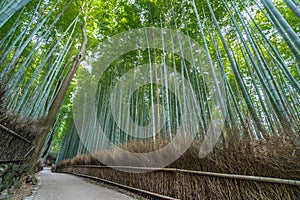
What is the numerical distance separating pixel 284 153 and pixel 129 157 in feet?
9.42

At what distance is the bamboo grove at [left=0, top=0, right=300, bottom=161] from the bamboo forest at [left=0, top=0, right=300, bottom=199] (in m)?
0.02

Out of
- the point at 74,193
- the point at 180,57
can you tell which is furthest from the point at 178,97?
the point at 74,193

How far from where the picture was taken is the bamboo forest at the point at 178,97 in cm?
164

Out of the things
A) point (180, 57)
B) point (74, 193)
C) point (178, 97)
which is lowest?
point (74, 193)

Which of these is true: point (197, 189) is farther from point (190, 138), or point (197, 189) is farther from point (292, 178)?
point (292, 178)

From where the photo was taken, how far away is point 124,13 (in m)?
5.62

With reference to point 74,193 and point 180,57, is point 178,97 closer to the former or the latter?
point 180,57

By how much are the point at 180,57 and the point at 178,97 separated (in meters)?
1.07

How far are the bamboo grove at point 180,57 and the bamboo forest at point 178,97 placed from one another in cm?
2

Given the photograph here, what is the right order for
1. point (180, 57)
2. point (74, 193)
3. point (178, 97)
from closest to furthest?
point (74, 193) → point (180, 57) → point (178, 97)

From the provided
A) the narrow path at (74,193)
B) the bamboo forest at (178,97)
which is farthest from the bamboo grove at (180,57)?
the narrow path at (74,193)

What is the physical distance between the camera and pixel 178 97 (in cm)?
493

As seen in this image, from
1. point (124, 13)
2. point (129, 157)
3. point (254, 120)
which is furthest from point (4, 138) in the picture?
point (124, 13)

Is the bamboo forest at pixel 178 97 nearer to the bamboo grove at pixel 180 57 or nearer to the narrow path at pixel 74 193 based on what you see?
the bamboo grove at pixel 180 57
